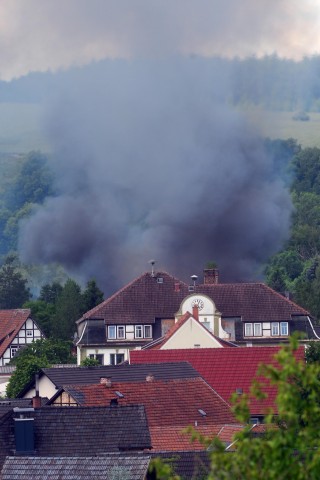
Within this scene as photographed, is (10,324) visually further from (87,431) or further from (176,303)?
(87,431)

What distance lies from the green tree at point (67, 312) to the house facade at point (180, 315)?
646cm

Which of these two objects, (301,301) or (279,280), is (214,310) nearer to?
(301,301)

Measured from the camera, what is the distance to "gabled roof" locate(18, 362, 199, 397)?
39438 mm

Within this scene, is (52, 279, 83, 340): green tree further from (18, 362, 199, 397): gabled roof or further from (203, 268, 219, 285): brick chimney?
(18, 362, 199, 397): gabled roof

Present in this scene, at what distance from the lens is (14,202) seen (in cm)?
15312

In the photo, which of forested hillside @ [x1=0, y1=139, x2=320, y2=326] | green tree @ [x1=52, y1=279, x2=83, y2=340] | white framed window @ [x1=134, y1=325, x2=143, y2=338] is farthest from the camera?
forested hillside @ [x1=0, y1=139, x2=320, y2=326]

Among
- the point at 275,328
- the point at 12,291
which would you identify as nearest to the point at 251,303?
the point at 275,328

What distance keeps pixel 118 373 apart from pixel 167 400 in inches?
154

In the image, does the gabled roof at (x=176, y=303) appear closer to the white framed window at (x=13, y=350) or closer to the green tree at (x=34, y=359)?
the green tree at (x=34, y=359)

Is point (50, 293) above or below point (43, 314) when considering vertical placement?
above

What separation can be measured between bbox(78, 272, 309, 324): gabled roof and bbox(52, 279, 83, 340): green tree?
6.14 meters

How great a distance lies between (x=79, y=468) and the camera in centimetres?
2305

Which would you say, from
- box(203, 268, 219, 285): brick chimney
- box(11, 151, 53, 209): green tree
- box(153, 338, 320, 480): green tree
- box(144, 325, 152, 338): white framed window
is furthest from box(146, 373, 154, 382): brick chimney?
box(11, 151, 53, 209): green tree

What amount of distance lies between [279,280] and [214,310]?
2987 cm
